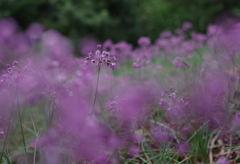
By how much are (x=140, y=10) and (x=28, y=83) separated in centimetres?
1347

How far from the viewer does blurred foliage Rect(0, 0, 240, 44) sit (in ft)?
42.1

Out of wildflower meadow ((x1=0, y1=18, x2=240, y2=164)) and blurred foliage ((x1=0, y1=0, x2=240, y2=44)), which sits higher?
blurred foliage ((x1=0, y1=0, x2=240, y2=44))

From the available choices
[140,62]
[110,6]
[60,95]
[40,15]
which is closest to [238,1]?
[110,6]

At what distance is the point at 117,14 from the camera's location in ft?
45.4

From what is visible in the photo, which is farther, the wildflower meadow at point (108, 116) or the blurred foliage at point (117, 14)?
the blurred foliage at point (117, 14)

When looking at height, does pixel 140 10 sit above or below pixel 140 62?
above

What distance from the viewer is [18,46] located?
91.7 inches

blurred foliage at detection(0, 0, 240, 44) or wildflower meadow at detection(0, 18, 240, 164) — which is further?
blurred foliage at detection(0, 0, 240, 44)

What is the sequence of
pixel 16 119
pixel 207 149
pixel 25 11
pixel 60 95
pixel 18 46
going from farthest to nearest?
pixel 25 11, pixel 16 119, pixel 18 46, pixel 207 149, pixel 60 95

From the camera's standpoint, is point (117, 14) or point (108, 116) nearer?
point (108, 116)

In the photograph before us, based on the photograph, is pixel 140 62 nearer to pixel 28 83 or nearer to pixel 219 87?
pixel 219 87

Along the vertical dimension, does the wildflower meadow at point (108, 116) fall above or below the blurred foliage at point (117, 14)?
below

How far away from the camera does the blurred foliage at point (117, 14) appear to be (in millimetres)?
12820

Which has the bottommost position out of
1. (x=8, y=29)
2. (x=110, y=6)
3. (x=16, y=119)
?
(x=16, y=119)
